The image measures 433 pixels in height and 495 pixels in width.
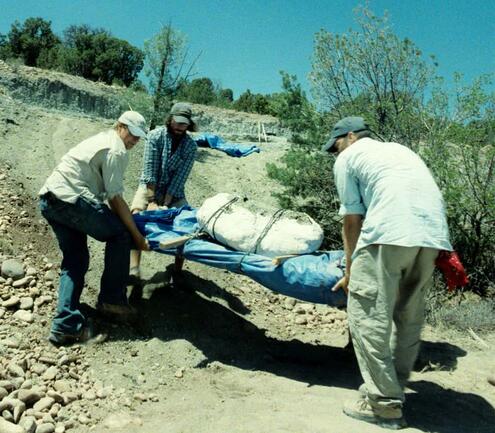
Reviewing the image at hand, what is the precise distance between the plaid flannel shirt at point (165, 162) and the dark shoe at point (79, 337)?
Answer: 1.43m

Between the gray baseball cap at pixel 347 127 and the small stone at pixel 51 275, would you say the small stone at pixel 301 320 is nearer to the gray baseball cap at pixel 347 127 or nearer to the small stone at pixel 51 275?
the small stone at pixel 51 275

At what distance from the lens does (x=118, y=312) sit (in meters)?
4.28

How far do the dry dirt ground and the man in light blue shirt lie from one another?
1.07 ft

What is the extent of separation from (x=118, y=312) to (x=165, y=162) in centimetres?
142

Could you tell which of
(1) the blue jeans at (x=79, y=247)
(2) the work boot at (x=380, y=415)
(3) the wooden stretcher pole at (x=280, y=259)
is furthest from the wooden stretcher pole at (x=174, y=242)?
(2) the work boot at (x=380, y=415)

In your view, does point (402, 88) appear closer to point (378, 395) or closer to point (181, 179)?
point (181, 179)

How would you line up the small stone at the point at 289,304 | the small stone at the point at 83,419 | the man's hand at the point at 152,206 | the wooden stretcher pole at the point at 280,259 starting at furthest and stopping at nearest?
the small stone at the point at 289,304
the man's hand at the point at 152,206
the wooden stretcher pole at the point at 280,259
the small stone at the point at 83,419

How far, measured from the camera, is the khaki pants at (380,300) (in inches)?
121

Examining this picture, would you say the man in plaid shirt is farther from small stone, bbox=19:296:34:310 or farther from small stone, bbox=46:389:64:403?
small stone, bbox=46:389:64:403

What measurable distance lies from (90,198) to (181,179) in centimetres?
131

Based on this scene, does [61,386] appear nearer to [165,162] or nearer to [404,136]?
[165,162]

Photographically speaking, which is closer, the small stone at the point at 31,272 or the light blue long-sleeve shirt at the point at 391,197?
the light blue long-sleeve shirt at the point at 391,197

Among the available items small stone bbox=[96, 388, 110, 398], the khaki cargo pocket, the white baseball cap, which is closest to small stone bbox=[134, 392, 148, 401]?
small stone bbox=[96, 388, 110, 398]

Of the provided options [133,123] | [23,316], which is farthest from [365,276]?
[23,316]
